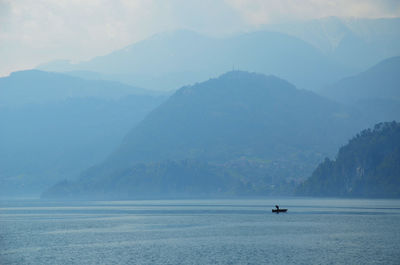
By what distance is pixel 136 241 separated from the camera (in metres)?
145

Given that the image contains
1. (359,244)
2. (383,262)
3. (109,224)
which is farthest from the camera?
(109,224)

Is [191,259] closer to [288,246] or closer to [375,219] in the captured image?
[288,246]

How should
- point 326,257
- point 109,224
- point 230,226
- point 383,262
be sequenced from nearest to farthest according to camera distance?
1. point 383,262
2. point 326,257
3. point 230,226
4. point 109,224

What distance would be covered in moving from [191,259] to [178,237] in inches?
1476

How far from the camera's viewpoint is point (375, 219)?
18612cm

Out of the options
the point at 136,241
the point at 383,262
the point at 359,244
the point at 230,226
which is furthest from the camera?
the point at 230,226

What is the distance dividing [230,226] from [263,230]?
15124 mm

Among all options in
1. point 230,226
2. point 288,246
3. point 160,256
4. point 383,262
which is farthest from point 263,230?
point 383,262

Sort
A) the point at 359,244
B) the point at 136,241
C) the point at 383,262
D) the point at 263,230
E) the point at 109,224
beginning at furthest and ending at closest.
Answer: the point at 109,224 < the point at 263,230 < the point at 136,241 < the point at 359,244 < the point at 383,262

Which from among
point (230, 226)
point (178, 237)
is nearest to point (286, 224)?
point (230, 226)

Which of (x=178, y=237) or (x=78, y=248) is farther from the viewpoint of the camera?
(x=178, y=237)

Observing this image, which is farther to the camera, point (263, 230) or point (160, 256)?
point (263, 230)

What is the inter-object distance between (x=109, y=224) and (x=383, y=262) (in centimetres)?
10442

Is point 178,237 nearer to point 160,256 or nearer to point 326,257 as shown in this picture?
point 160,256
